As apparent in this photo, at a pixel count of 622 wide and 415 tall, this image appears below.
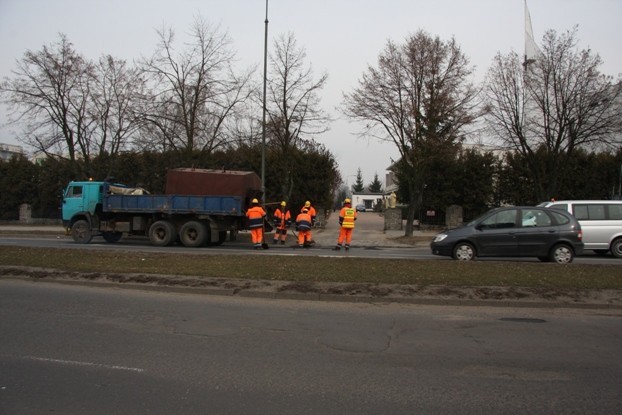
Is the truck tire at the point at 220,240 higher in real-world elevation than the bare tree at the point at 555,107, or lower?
lower

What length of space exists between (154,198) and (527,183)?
22610 millimetres

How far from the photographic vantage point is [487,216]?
13.8 m

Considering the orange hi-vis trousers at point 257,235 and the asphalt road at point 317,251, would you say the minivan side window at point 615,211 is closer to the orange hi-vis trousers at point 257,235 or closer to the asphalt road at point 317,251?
the asphalt road at point 317,251

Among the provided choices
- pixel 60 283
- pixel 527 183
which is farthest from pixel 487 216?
pixel 527 183

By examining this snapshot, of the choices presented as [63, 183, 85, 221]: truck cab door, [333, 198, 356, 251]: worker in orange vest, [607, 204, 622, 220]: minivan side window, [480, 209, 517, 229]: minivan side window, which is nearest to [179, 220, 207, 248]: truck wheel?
[63, 183, 85, 221]: truck cab door

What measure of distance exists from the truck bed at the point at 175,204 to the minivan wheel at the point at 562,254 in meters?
11.4

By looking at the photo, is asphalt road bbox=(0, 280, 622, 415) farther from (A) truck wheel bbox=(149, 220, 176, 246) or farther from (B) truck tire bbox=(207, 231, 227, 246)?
(B) truck tire bbox=(207, 231, 227, 246)

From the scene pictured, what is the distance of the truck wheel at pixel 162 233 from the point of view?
19.6 metres

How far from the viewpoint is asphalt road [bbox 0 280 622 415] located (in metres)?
4.13

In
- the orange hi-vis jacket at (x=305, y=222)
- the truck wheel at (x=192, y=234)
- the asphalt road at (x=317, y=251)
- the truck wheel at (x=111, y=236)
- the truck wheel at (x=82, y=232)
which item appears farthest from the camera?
the truck wheel at (x=111, y=236)

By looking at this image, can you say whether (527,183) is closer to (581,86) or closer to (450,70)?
(581,86)

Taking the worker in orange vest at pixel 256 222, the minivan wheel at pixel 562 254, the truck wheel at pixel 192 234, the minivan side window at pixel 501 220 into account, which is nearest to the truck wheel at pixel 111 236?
the truck wheel at pixel 192 234

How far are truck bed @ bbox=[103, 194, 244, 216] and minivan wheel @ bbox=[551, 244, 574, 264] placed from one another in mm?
11438

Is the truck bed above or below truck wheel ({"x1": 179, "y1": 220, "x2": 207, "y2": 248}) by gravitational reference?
above
